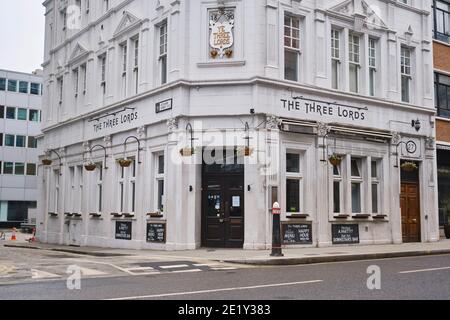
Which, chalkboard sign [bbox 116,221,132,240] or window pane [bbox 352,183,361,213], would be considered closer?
window pane [bbox 352,183,361,213]

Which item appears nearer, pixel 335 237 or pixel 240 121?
pixel 240 121

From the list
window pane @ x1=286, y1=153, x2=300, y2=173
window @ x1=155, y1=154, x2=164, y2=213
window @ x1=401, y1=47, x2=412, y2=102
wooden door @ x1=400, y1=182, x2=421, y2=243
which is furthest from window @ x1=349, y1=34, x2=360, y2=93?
window @ x1=155, y1=154, x2=164, y2=213

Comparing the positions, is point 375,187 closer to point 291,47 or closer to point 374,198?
point 374,198

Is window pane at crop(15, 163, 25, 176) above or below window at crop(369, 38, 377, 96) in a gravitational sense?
below

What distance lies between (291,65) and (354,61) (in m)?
3.54

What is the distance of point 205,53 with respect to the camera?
1981 cm

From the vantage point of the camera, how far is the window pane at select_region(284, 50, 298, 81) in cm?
2031

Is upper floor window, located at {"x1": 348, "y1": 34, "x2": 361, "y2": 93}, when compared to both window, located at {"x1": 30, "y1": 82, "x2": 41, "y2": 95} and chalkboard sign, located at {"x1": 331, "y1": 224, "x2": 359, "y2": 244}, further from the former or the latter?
window, located at {"x1": 30, "y1": 82, "x2": 41, "y2": 95}

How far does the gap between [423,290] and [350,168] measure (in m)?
12.7

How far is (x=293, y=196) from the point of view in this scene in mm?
19875

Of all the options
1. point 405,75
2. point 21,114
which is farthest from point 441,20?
point 21,114

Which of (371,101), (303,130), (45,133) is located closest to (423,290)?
(303,130)

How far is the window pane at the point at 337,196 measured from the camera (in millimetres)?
21125
